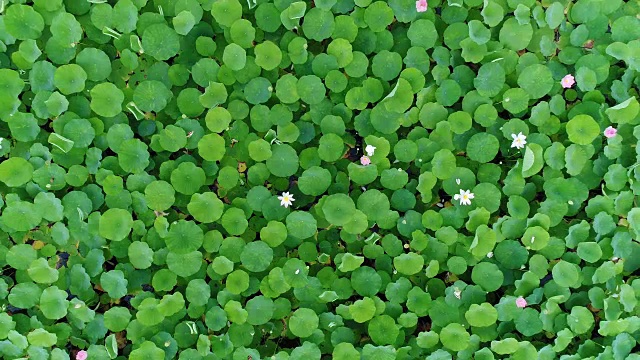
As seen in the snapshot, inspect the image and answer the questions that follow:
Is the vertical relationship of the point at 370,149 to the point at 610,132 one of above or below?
below

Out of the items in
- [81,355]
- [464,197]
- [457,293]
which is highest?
[464,197]

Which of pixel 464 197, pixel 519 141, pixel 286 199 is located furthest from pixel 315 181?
pixel 519 141

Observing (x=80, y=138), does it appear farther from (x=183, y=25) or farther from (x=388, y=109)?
(x=388, y=109)

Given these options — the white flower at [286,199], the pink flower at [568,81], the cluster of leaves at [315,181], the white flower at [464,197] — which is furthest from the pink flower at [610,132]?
the white flower at [286,199]

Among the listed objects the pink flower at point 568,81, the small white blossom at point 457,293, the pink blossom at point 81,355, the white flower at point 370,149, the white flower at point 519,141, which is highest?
Result: the pink flower at point 568,81

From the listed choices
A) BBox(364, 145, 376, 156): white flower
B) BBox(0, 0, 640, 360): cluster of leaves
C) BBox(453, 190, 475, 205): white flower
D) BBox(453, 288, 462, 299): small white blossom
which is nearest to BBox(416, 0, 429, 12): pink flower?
BBox(0, 0, 640, 360): cluster of leaves

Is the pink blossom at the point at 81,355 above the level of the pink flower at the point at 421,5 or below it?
below

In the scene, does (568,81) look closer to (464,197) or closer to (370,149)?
(464,197)

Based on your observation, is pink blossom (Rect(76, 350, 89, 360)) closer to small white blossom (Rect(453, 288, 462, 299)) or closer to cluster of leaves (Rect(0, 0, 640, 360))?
cluster of leaves (Rect(0, 0, 640, 360))

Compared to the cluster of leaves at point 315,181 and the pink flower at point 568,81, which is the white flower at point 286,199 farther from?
the pink flower at point 568,81
